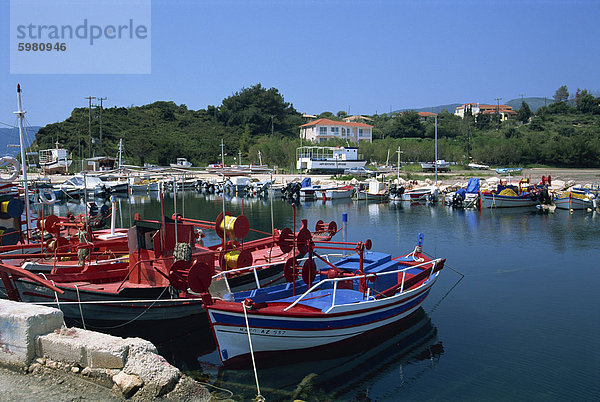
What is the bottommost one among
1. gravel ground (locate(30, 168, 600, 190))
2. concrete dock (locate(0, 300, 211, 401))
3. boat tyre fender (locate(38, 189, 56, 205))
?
concrete dock (locate(0, 300, 211, 401))

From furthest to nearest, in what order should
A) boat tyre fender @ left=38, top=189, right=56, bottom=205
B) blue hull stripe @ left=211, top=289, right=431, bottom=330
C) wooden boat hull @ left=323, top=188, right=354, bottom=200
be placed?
wooden boat hull @ left=323, top=188, right=354, bottom=200 < boat tyre fender @ left=38, top=189, right=56, bottom=205 < blue hull stripe @ left=211, top=289, right=431, bottom=330

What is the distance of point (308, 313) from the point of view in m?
10.7

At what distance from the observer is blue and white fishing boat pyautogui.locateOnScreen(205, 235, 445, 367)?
34.1 feet

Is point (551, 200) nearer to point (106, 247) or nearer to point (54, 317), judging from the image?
point (106, 247)

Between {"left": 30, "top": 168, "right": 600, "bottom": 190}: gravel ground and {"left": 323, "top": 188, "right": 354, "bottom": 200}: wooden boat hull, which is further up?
{"left": 30, "top": 168, "right": 600, "bottom": 190}: gravel ground

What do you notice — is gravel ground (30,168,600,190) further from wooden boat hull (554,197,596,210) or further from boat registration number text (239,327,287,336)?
boat registration number text (239,327,287,336)

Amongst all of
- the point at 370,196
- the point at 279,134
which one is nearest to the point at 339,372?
the point at 370,196

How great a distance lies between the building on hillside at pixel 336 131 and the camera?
9400cm

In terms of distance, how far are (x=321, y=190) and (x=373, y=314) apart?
4443cm

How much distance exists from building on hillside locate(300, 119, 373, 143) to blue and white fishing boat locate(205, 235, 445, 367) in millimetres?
79830

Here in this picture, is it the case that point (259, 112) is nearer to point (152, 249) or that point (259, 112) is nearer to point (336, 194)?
point (336, 194)

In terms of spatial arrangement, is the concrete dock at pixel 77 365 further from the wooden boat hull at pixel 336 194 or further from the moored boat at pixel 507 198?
the wooden boat hull at pixel 336 194

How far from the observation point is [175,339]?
1311cm

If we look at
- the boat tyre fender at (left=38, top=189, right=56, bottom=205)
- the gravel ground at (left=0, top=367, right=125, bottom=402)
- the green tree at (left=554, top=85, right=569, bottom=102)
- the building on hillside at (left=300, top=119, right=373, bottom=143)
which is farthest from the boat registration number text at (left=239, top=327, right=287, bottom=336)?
the green tree at (left=554, top=85, right=569, bottom=102)
